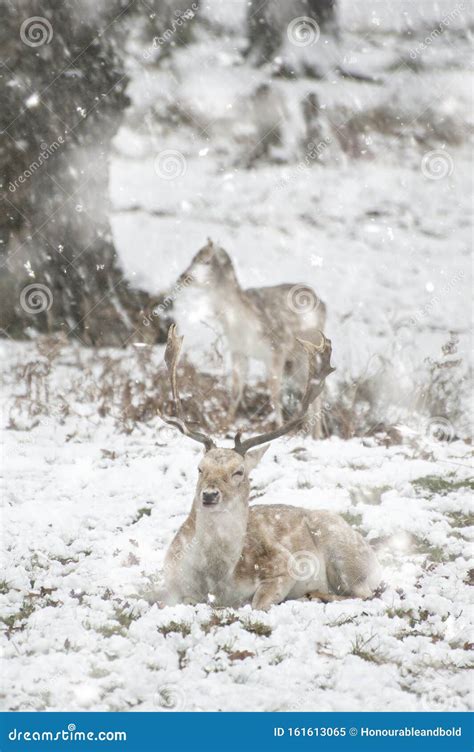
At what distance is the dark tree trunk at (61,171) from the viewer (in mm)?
13953

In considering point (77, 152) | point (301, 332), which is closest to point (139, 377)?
point (301, 332)

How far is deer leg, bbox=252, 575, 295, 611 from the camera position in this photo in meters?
5.46

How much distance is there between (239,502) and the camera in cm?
568

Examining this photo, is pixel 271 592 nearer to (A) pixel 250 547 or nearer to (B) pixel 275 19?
(A) pixel 250 547

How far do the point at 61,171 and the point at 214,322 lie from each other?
3654 mm

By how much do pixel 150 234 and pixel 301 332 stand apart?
10.1m
